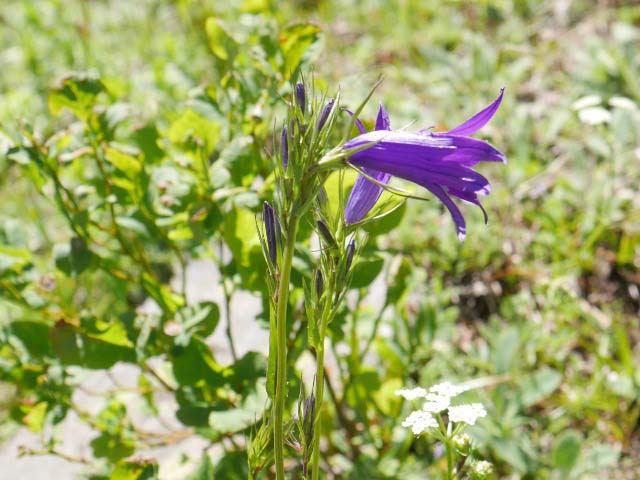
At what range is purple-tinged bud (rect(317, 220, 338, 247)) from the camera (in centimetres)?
131

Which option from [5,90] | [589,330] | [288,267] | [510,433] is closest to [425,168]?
[288,267]

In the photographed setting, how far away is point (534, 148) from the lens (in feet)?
12.2

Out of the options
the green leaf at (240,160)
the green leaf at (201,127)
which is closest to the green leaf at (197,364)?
the green leaf at (240,160)

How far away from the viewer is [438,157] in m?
1.32

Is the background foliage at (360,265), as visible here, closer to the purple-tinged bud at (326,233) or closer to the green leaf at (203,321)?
the green leaf at (203,321)

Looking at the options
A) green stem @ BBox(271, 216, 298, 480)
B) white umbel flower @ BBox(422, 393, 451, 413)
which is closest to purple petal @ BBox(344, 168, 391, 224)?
green stem @ BBox(271, 216, 298, 480)

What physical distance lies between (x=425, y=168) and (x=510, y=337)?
1.39 m

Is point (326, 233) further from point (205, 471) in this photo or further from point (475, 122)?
point (205, 471)

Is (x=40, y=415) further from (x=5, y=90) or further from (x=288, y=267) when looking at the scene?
(x=5, y=90)

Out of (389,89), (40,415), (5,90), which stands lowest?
(40,415)

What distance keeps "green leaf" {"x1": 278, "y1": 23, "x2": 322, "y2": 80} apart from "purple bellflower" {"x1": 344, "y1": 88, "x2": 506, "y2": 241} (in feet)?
2.77

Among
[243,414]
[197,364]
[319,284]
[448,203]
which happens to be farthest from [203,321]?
[448,203]

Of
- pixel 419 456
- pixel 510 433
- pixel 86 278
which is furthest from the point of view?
pixel 86 278

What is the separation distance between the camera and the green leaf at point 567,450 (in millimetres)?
2176
